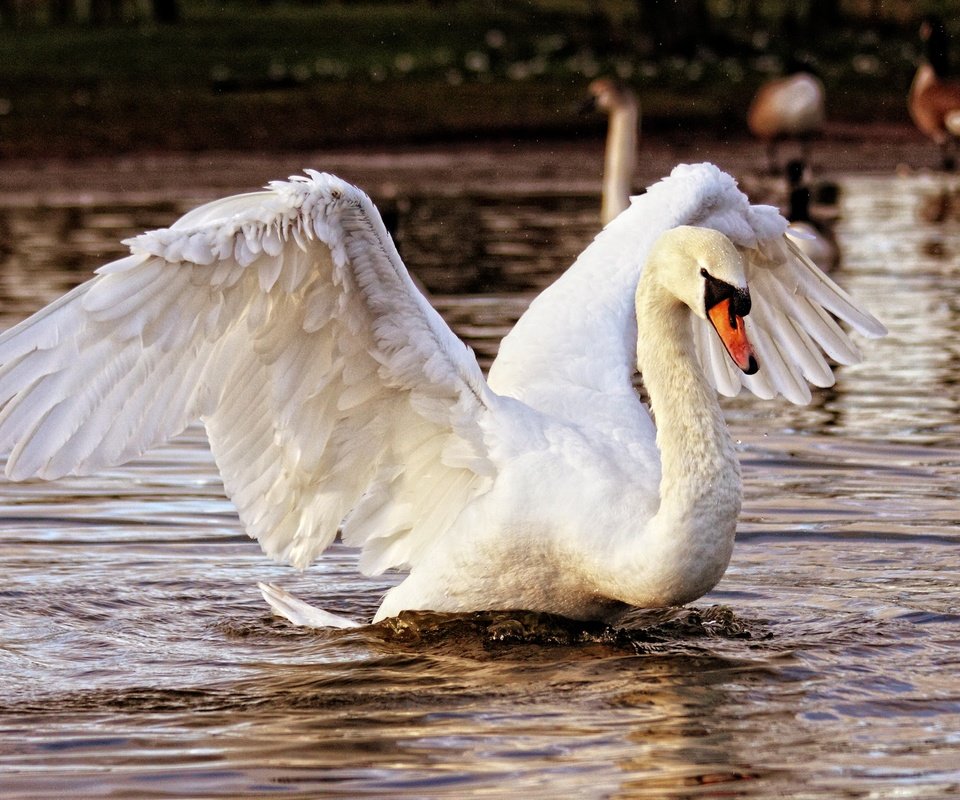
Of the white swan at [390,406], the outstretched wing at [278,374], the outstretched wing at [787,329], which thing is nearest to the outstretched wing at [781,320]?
the outstretched wing at [787,329]

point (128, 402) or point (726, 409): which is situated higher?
point (128, 402)

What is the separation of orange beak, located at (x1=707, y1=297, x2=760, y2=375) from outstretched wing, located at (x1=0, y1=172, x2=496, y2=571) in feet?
2.77

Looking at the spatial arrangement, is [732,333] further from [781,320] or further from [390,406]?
[781,320]

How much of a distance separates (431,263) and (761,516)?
314 inches

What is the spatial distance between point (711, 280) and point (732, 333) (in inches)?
7.8

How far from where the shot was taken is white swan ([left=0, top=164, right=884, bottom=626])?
238 inches

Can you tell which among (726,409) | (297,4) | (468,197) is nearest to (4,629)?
(726,409)

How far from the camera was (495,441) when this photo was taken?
6516 millimetres

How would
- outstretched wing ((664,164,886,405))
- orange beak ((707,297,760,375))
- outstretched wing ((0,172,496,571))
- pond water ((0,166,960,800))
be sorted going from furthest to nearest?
outstretched wing ((664,164,886,405)) → outstretched wing ((0,172,496,571)) → orange beak ((707,297,760,375)) → pond water ((0,166,960,800))

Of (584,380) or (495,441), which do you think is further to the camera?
(584,380)

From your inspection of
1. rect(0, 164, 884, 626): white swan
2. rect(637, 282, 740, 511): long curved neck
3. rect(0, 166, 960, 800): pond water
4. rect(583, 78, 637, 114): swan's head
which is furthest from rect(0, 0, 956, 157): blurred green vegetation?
rect(637, 282, 740, 511): long curved neck

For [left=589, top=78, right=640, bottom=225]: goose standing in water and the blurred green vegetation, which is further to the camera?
the blurred green vegetation

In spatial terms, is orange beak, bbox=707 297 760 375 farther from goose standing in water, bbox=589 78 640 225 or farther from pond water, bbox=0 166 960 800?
goose standing in water, bbox=589 78 640 225

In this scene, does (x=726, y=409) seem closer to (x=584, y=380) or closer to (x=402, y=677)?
(x=584, y=380)
